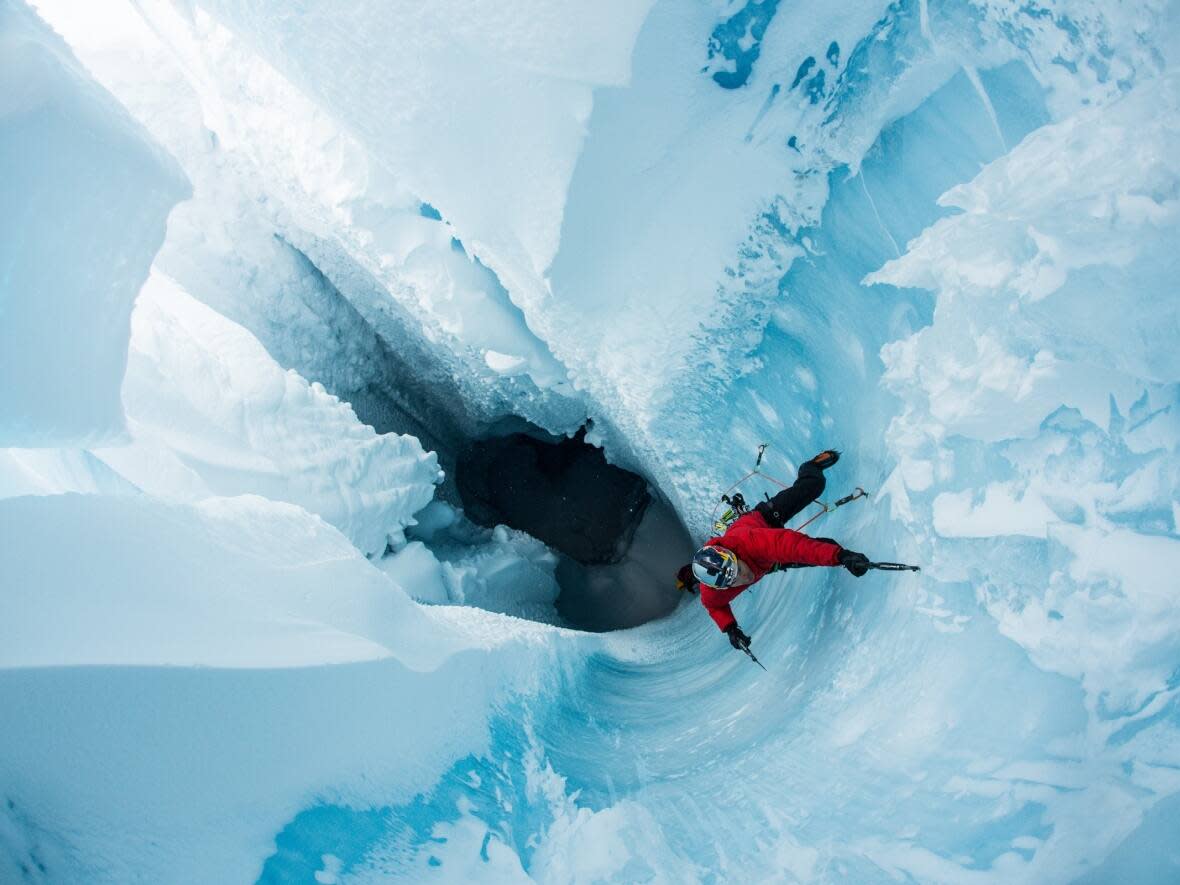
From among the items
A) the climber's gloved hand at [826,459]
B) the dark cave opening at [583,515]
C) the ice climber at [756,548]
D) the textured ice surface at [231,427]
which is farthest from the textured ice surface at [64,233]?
the dark cave opening at [583,515]

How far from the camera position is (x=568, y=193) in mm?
2197

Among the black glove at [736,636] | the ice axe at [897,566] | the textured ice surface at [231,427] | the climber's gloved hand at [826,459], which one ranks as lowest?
the ice axe at [897,566]

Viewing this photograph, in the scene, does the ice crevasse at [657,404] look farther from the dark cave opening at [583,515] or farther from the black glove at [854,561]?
the dark cave opening at [583,515]

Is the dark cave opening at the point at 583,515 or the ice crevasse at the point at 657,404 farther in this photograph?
the dark cave opening at the point at 583,515

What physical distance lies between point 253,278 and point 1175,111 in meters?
4.00

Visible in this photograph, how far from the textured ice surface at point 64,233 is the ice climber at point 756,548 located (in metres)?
1.82

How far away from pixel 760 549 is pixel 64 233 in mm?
2166

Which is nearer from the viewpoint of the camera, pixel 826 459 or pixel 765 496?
pixel 826 459

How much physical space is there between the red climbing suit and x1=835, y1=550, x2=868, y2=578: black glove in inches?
1.4

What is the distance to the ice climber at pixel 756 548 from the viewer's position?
2.20 m

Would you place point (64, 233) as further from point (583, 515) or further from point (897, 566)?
→ point (583, 515)

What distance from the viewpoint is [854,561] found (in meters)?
1.82

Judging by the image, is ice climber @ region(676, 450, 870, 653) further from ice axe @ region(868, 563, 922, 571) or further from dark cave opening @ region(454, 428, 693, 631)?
dark cave opening @ region(454, 428, 693, 631)

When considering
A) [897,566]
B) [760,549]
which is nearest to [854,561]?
[897,566]
